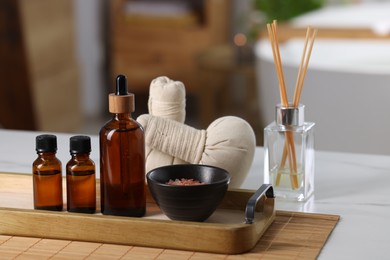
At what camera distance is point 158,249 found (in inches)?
45.1

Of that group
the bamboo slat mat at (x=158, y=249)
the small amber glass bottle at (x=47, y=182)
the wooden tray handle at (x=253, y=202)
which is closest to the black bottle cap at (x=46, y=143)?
the small amber glass bottle at (x=47, y=182)

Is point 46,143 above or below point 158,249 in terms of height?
above

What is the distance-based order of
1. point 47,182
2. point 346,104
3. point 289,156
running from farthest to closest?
point 346,104 → point 289,156 → point 47,182

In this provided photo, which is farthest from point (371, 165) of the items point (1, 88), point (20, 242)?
point (1, 88)

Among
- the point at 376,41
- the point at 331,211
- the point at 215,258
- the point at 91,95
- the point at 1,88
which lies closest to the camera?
the point at 215,258

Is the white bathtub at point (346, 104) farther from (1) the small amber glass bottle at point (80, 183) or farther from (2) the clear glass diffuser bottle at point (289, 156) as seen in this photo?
(1) the small amber glass bottle at point (80, 183)

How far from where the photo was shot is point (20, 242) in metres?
1.17

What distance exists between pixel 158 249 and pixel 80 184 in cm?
17

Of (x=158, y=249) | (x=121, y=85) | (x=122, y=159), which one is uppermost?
(x=121, y=85)

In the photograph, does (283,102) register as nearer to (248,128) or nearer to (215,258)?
(248,128)

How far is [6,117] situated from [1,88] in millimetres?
189

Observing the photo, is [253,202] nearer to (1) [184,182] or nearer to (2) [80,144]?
(1) [184,182]

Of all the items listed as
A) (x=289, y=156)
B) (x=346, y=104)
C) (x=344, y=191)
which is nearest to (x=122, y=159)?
(x=289, y=156)

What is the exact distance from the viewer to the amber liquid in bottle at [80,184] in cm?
124
